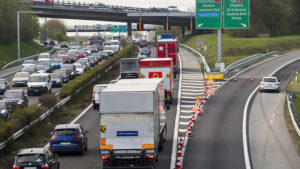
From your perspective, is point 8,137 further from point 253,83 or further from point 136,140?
point 253,83

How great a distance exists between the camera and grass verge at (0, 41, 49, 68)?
8473cm

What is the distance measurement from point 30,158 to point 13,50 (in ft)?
257

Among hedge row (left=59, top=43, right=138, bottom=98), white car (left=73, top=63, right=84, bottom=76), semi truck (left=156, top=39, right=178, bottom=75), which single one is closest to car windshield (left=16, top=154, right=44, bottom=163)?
hedge row (left=59, top=43, right=138, bottom=98)

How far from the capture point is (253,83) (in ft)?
179

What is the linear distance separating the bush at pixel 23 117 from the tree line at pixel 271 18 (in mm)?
88168

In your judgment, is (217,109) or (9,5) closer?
(217,109)

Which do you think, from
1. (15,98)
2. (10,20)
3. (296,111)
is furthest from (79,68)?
(10,20)

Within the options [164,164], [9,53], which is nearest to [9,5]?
[9,53]

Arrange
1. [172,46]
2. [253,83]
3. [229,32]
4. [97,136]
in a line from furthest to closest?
[229,32] → [172,46] → [253,83] → [97,136]

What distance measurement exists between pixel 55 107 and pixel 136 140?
1581 centimetres

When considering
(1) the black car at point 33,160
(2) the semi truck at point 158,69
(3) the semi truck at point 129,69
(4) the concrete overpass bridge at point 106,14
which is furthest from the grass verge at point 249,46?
(1) the black car at point 33,160

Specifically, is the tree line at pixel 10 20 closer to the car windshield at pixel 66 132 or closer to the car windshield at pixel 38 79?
the car windshield at pixel 38 79

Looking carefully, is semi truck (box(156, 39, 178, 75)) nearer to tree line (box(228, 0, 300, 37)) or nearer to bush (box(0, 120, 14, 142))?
bush (box(0, 120, 14, 142))

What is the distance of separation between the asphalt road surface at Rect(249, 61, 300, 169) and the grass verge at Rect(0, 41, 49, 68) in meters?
43.6
